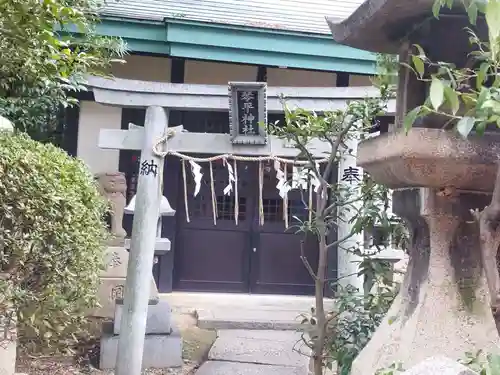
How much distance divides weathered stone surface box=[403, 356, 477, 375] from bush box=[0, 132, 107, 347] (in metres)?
2.31

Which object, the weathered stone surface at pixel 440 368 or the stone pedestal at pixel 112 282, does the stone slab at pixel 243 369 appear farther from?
the weathered stone surface at pixel 440 368

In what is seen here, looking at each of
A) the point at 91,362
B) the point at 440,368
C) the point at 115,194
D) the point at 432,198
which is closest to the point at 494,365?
the point at 440,368

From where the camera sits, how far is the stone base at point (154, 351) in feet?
17.7

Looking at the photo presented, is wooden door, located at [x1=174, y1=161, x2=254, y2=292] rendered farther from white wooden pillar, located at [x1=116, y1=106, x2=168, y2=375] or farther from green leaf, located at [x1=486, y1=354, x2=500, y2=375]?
green leaf, located at [x1=486, y1=354, x2=500, y2=375]

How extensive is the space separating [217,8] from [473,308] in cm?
644

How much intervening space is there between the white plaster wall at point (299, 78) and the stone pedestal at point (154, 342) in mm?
3799

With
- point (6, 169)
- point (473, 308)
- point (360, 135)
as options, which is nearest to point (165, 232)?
point (360, 135)

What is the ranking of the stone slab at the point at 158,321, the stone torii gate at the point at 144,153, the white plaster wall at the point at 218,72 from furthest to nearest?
the white plaster wall at the point at 218,72
the stone slab at the point at 158,321
the stone torii gate at the point at 144,153

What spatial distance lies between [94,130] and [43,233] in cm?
445

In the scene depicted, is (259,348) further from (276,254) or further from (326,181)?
(326,181)

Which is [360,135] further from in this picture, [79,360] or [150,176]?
[79,360]

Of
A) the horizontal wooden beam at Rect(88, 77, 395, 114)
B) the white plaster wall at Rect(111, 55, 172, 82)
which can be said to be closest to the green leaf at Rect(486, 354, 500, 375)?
the horizontal wooden beam at Rect(88, 77, 395, 114)

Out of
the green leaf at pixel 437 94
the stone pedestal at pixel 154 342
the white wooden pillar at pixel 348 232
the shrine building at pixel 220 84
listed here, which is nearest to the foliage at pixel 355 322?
the white wooden pillar at pixel 348 232

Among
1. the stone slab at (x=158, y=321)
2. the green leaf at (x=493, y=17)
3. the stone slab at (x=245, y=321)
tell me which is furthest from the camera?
the stone slab at (x=245, y=321)
